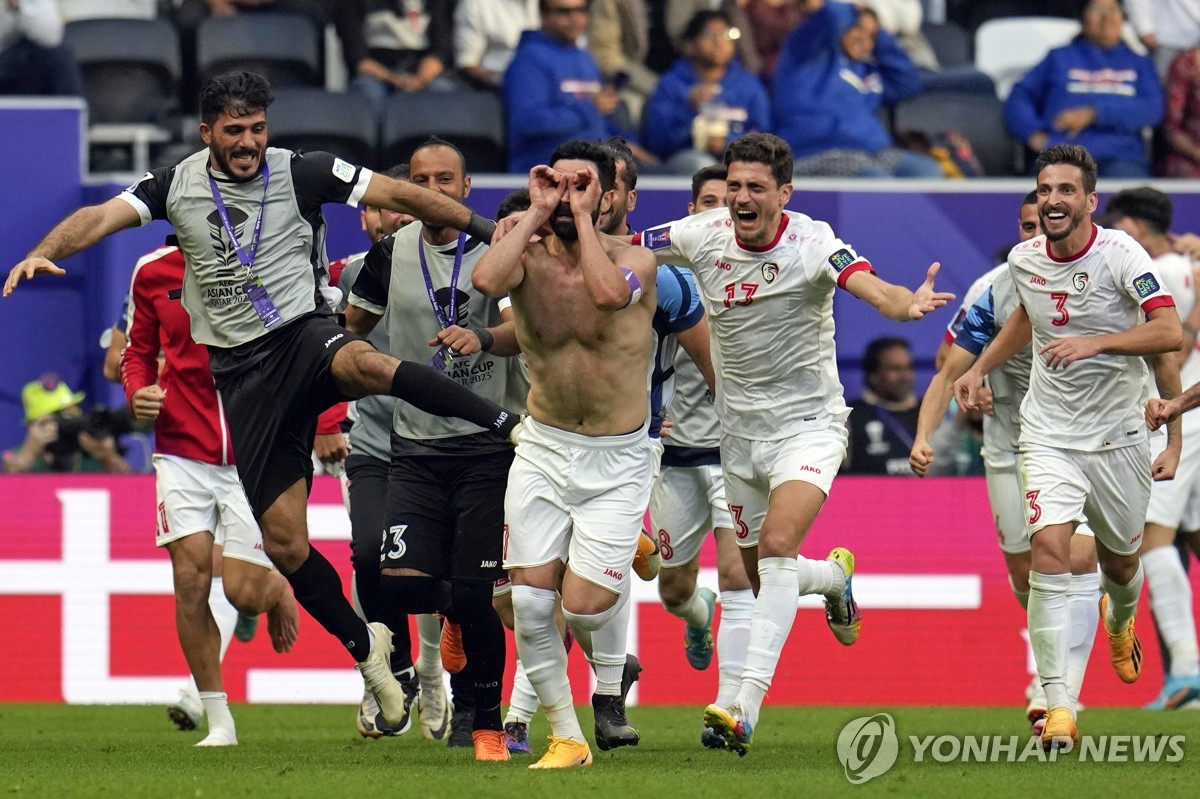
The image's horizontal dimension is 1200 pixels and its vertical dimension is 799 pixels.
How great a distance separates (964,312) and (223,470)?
4.13 m

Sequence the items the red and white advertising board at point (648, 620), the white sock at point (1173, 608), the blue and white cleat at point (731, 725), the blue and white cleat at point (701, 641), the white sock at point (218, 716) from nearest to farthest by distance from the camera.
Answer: the blue and white cleat at point (731, 725) → the white sock at point (218, 716) → the blue and white cleat at point (701, 641) → the white sock at point (1173, 608) → the red and white advertising board at point (648, 620)

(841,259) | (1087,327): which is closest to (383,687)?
(841,259)

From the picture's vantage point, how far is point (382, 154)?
1596 centimetres

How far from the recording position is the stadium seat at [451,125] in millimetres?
15906

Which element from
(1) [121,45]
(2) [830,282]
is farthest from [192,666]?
(1) [121,45]

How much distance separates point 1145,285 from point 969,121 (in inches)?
Result: 319

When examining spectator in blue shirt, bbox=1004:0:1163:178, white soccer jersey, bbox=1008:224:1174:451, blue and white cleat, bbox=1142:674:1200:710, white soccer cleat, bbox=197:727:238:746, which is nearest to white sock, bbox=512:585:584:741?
white soccer cleat, bbox=197:727:238:746

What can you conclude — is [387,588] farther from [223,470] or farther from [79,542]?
[79,542]

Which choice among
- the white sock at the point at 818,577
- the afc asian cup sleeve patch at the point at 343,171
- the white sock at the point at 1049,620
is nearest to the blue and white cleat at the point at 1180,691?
the white sock at the point at 1049,620

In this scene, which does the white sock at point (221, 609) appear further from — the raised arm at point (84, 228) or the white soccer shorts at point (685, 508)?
the raised arm at point (84, 228)

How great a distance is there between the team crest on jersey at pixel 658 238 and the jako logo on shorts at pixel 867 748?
247 centimetres

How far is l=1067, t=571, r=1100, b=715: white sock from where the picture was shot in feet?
31.9

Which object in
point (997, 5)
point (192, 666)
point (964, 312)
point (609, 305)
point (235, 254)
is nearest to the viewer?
point (609, 305)

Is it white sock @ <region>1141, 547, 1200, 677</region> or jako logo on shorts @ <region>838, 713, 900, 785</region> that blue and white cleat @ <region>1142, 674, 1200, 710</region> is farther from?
jako logo on shorts @ <region>838, 713, 900, 785</region>
